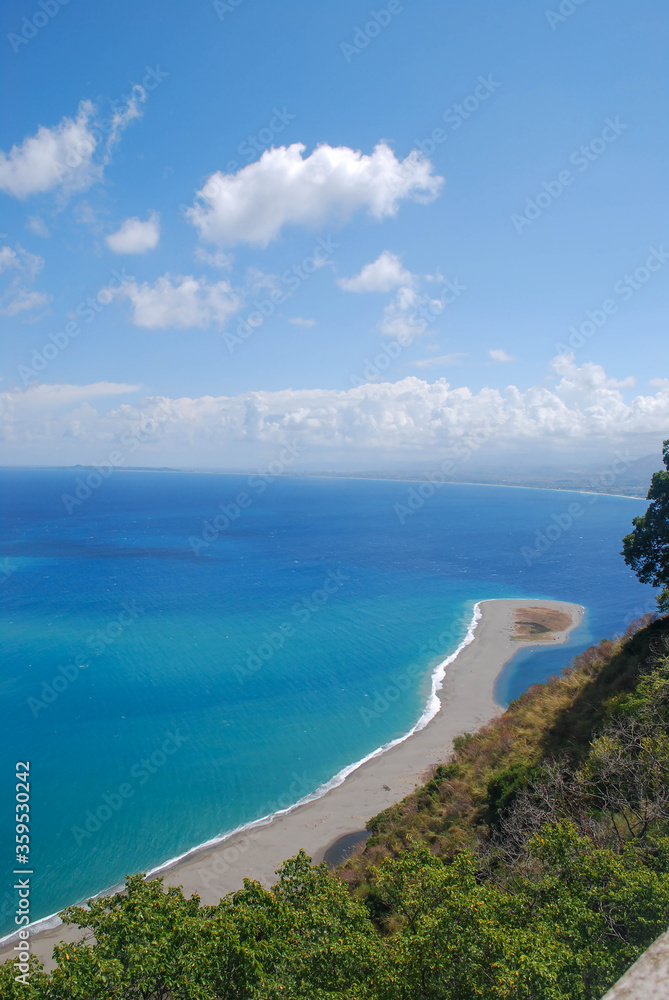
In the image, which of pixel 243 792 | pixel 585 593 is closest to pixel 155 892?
pixel 243 792

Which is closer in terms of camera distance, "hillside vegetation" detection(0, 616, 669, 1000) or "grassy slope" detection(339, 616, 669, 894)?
"hillside vegetation" detection(0, 616, 669, 1000)

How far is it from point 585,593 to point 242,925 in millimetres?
67770

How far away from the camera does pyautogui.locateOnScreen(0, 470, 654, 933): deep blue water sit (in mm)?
25531

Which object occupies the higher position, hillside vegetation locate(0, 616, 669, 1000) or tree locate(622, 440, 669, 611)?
tree locate(622, 440, 669, 611)

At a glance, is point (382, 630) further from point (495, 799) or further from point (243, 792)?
point (495, 799)

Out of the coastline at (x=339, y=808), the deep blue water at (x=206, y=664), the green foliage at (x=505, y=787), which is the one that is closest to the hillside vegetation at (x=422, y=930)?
the green foliage at (x=505, y=787)

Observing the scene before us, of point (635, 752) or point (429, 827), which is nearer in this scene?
point (635, 752)

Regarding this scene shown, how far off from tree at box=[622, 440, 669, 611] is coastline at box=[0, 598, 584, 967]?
15454 mm

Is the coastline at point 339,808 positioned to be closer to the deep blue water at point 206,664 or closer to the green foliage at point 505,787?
the deep blue water at point 206,664

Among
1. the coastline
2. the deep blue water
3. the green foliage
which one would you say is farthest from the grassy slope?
the deep blue water

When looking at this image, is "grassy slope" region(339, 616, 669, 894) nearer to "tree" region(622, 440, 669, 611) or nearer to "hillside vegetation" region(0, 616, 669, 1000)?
"tree" region(622, 440, 669, 611)

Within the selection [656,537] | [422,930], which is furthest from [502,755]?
[422,930]

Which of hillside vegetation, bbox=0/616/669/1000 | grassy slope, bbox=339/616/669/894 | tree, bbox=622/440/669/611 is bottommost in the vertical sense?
grassy slope, bbox=339/616/669/894

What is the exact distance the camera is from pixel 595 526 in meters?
135
